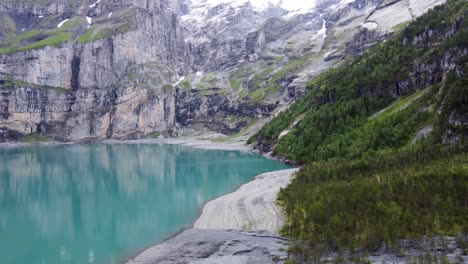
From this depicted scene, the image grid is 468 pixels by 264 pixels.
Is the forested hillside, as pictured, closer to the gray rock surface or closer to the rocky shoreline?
the rocky shoreline

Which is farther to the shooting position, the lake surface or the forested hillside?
the lake surface

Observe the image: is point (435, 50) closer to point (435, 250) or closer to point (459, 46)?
point (459, 46)

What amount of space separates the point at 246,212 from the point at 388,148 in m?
31.0

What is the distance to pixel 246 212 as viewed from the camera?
151ft

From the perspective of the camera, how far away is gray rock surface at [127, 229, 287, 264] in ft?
101

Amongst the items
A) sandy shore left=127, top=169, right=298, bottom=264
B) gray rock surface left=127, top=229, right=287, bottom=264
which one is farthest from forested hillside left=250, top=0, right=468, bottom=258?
gray rock surface left=127, top=229, right=287, bottom=264

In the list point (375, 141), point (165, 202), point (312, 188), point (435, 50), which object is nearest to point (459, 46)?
point (435, 50)

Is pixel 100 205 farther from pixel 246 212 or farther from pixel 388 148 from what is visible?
pixel 388 148

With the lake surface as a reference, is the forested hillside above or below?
above

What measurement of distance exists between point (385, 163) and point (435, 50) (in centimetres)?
4923

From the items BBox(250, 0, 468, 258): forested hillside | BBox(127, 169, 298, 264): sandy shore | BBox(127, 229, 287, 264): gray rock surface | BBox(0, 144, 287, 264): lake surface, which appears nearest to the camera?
BBox(250, 0, 468, 258): forested hillside

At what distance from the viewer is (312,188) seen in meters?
46.3

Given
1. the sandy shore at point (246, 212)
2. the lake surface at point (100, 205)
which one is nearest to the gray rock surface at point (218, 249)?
the sandy shore at point (246, 212)

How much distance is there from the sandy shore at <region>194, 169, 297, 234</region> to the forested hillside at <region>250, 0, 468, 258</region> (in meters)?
2.03
